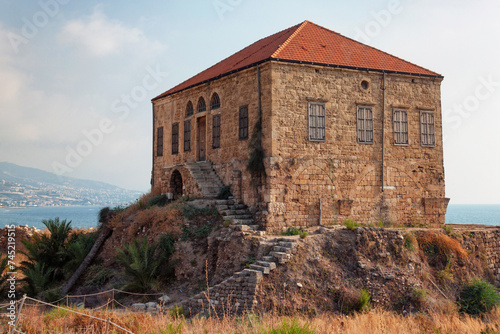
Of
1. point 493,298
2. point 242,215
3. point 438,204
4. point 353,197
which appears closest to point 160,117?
point 242,215

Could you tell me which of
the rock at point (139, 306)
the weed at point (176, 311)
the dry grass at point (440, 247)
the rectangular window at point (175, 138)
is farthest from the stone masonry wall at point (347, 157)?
the rectangular window at point (175, 138)

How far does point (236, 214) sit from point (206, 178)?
9.97 feet

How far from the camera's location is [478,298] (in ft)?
49.8

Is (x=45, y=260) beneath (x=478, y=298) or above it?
above

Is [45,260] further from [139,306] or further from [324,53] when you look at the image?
[324,53]

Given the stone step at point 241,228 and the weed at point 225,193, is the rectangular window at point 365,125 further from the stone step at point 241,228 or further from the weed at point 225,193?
the stone step at point 241,228

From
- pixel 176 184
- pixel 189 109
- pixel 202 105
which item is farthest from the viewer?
pixel 189 109

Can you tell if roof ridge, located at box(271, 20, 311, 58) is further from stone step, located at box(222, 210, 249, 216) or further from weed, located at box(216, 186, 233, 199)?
stone step, located at box(222, 210, 249, 216)

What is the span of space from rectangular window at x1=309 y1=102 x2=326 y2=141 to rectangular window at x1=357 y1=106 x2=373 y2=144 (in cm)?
178

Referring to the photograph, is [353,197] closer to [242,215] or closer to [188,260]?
[242,215]

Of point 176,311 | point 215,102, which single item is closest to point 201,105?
point 215,102

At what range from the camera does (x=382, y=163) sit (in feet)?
60.5

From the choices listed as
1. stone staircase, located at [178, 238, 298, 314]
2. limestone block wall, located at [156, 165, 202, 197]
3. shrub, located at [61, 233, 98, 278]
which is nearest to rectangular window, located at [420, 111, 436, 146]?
stone staircase, located at [178, 238, 298, 314]

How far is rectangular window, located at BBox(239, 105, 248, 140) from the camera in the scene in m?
17.8
